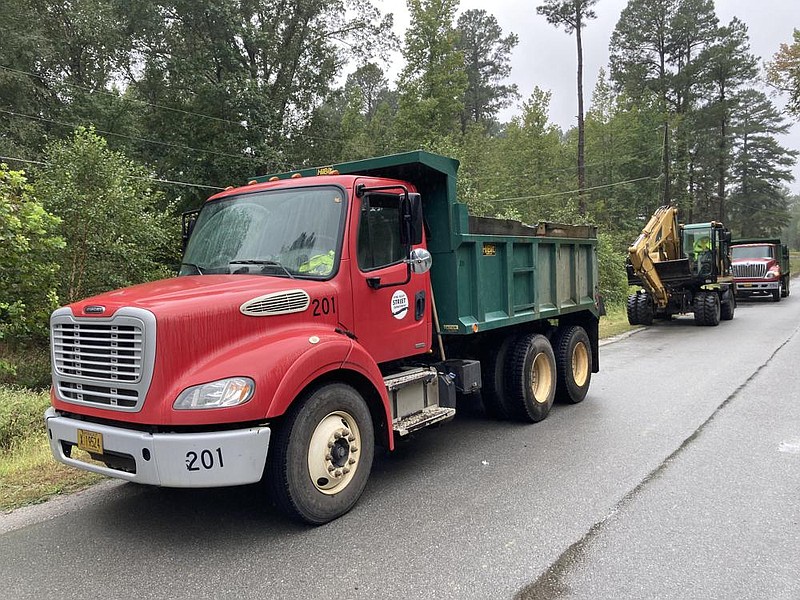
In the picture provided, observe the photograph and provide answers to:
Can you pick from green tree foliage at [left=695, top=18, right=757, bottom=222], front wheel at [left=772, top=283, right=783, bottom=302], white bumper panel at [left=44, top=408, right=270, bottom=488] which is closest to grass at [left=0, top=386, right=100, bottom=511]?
white bumper panel at [left=44, top=408, right=270, bottom=488]

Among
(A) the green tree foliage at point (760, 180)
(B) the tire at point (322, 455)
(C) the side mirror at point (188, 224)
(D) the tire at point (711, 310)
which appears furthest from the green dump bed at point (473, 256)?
(A) the green tree foliage at point (760, 180)

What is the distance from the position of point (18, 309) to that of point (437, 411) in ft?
20.4

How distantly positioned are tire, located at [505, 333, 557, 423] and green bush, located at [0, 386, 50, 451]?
16.5 ft

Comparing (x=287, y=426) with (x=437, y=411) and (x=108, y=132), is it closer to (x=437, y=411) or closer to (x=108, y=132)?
(x=437, y=411)

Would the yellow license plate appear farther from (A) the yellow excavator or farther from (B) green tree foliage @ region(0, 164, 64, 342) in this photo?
(A) the yellow excavator

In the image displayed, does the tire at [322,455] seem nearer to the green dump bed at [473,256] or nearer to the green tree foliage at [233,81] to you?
the green dump bed at [473,256]

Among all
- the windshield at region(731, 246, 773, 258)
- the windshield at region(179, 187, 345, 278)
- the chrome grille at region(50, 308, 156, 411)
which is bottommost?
the chrome grille at region(50, 308, 156, 411)

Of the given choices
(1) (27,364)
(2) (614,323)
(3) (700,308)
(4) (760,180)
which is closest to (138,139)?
(1) (27,364)

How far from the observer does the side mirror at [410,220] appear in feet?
15.5

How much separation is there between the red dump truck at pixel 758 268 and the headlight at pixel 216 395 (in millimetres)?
26872

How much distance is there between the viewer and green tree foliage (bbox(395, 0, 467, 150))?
3341 cm

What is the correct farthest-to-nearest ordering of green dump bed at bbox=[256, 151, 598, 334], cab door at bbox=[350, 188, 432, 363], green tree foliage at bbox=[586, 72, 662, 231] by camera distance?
green tree foliage at bbox=[586, 72, 662, 231] → green dump bed at bbox=[256, 151, 598, 334] → cab door at bbox=[350, 188, 432, 363]

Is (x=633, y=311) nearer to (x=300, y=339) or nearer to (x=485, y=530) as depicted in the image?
(x=485, y=530)

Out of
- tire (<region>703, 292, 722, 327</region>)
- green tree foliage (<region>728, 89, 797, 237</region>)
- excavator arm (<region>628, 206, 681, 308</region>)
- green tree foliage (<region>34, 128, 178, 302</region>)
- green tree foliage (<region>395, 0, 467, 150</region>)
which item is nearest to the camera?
green tree foliage (<region>34, 128, 178, 302</region>)
